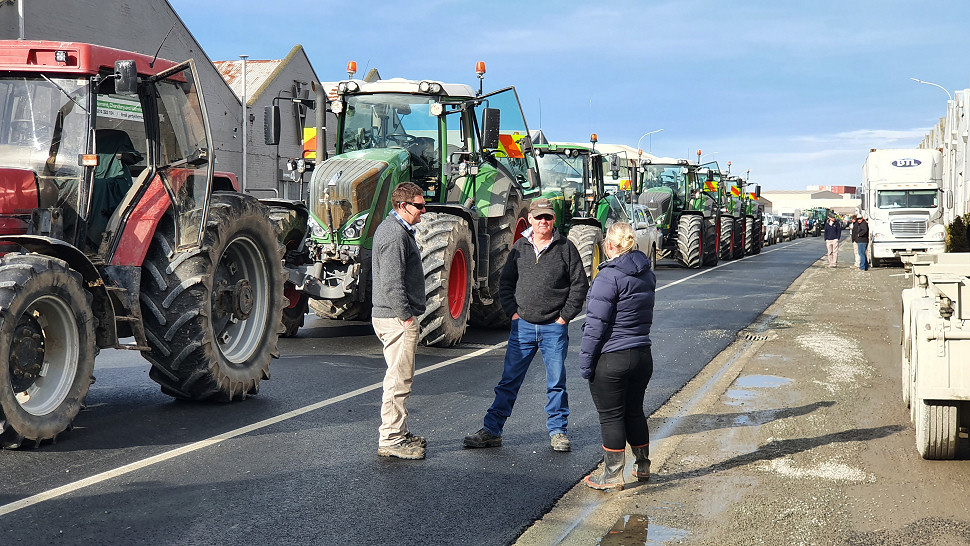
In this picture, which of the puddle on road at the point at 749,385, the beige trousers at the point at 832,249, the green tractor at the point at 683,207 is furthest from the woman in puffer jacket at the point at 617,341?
the beige trousers at the point at 832,249

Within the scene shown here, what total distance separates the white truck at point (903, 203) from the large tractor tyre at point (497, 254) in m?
19.5

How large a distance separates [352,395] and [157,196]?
2352mm

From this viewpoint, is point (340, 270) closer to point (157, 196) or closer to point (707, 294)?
point (157, 196)

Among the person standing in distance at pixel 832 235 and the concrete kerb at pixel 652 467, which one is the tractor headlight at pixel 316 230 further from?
the person standing in distance at pixel 832 235

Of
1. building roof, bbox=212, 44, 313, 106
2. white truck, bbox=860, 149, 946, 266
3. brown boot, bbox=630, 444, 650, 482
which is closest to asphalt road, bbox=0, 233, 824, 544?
brown boot, bbox=630, 444, 650, 482

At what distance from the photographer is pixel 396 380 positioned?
6.37 meters

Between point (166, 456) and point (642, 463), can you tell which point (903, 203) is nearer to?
point (642, 463)

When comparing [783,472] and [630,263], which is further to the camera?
[783,472]

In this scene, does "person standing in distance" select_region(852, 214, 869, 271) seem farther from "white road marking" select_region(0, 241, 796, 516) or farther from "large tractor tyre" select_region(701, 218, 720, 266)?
"white road marking" select_region(0, 241, 796, 516)

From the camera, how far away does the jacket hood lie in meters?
5.77

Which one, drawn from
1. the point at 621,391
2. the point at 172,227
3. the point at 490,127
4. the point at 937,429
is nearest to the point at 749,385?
the point at 937,429

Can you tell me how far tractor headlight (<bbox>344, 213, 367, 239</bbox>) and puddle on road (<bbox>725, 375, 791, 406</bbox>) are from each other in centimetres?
449

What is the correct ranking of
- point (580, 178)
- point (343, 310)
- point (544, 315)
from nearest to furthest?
point (544, 315)
point (343, 310)
point (580, 178)

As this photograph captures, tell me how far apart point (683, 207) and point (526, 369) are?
25351 mm
